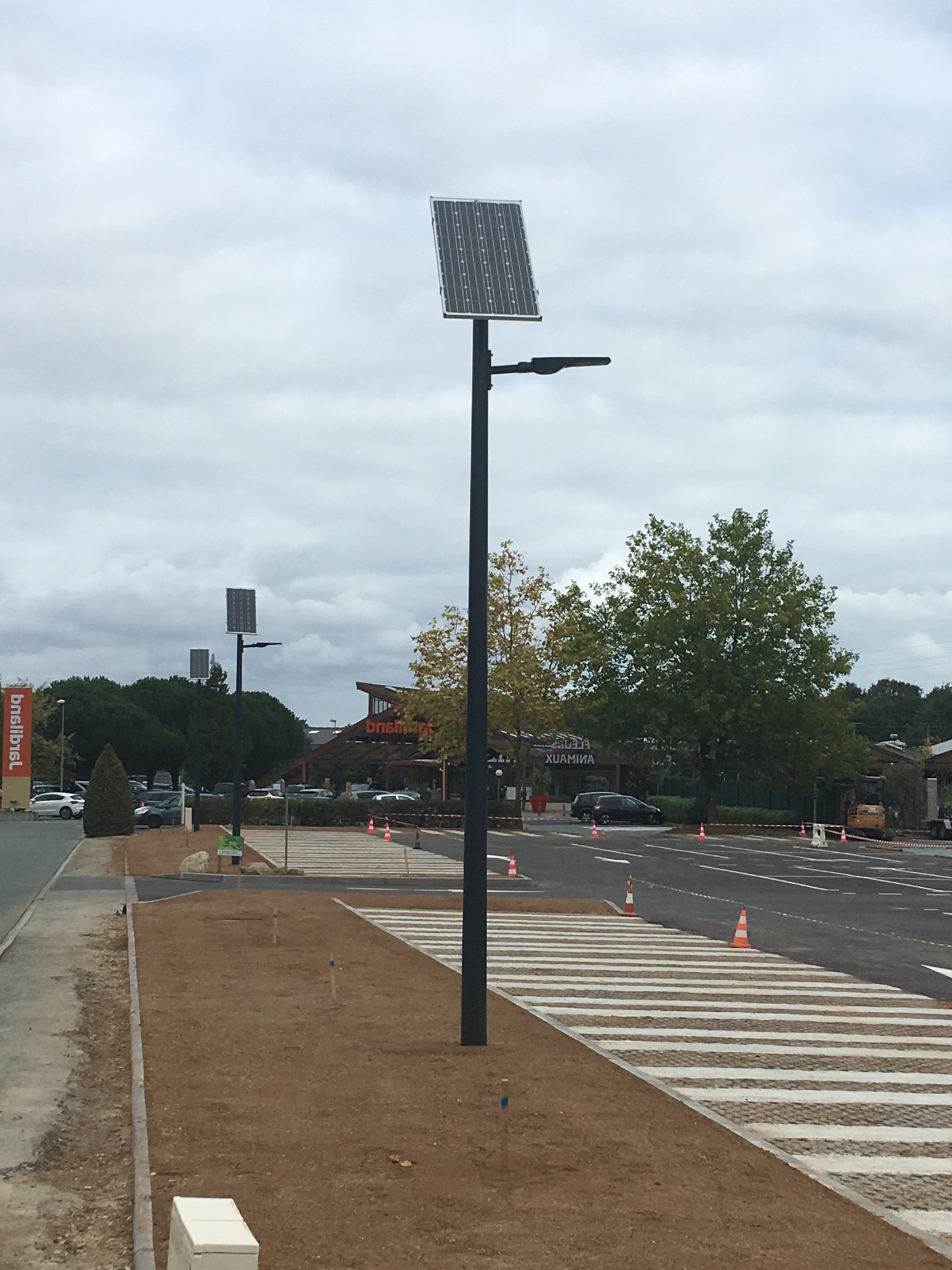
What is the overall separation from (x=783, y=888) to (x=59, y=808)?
4784 centimetres

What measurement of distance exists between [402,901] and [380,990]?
476 inches

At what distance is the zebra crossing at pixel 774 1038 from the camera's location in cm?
874

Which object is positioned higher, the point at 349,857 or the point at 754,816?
the point at 754,816

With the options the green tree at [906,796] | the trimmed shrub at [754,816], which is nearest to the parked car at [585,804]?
the trimmed shrub at [754,816]

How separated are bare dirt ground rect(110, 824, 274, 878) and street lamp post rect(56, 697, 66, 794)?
138 feet

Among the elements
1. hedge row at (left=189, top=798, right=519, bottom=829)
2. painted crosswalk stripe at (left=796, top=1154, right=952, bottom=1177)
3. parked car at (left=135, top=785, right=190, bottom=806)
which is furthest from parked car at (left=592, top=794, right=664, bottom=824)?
painted crosswalk stripe at (left=796, top=1154, right=952, bottom=1177)

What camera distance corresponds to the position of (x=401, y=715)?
217ft

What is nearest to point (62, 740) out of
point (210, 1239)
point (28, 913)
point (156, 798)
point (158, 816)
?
point (156, 798)

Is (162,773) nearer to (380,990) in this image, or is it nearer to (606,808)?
(606,808)

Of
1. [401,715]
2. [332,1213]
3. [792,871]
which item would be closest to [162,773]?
[401,715]

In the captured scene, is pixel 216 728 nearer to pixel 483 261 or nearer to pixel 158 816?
pixel 158 816

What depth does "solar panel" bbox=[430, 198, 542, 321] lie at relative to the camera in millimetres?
12586

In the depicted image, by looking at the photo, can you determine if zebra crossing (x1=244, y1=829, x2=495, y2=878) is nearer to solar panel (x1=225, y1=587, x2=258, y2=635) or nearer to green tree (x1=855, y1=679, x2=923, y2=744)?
solar panel (x1=225, y1=587, x2=258, y2=635)

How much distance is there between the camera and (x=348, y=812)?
57750 mm
